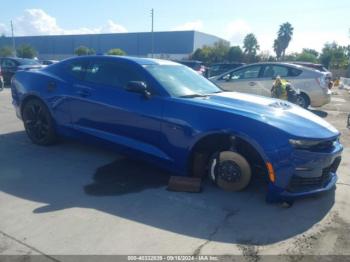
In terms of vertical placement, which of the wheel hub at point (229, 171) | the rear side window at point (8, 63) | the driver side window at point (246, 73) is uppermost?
the driver side window at point (246, 73)

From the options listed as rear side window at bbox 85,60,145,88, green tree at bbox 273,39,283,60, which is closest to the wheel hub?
rear side window at bbox 85,60,145,88

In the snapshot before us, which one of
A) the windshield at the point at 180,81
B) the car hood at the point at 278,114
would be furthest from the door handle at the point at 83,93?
the car hood at the point at 278,114

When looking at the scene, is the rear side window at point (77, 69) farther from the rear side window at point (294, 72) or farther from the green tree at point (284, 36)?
the green tree at point (284, 36)

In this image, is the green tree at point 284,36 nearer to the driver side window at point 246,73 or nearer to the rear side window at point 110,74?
the driver side window at point 246,73

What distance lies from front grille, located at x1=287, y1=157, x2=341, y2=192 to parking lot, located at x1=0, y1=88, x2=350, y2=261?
0.25 metres

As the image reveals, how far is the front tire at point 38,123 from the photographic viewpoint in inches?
216

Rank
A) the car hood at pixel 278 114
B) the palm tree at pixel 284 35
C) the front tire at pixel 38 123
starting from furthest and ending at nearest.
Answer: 1. the palm tree at pixel 284 35
2. the front tire at pixel 38 123
3. the car hood at pixel 278 114

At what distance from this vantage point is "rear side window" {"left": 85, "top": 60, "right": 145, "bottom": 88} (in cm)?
466

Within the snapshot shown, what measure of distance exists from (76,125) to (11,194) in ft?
4.98

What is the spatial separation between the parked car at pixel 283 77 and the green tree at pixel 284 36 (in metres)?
77.1

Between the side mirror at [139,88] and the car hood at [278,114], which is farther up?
the side mirror at [139,88]

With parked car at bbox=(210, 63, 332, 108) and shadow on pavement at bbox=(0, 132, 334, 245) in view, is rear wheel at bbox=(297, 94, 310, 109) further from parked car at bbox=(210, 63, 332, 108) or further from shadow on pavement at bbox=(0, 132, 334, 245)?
shadow on pavement at bbox=(0, 132, 334, 245)

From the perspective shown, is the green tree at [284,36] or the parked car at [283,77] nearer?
the parked car at [283,77]

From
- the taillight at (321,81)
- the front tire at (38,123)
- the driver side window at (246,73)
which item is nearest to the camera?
the front tire at (38,123)
